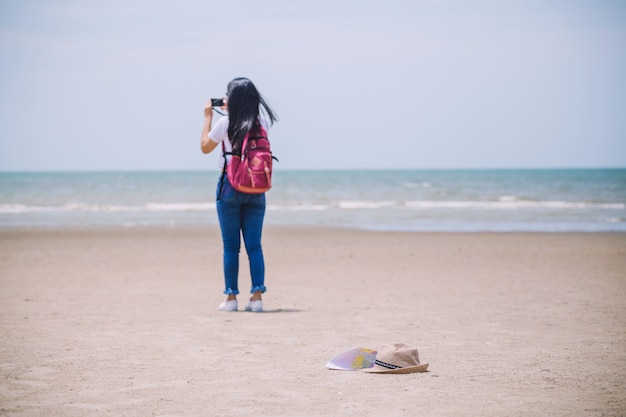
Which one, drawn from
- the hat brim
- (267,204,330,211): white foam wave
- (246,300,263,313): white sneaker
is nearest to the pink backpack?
(246,300,263,313): white sneaker

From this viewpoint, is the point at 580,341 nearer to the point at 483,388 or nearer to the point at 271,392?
the point at 483,388

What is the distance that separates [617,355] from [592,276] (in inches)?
188

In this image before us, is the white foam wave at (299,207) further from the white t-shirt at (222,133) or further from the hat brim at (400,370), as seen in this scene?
the hat brim at (400,370)

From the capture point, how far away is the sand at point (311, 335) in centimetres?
375

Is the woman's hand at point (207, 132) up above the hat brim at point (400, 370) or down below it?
above

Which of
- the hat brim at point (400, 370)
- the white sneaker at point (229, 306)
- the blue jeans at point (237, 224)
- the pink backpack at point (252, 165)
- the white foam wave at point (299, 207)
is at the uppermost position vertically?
the pink backpack at point (252, 165)

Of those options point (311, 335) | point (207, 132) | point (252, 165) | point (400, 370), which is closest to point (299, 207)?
point (207, 132)

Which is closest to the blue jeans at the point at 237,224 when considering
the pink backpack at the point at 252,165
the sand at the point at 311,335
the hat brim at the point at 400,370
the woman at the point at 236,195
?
the woman at the point at 236,195

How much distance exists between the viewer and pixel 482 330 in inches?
228

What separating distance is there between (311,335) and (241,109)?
204 centimetres

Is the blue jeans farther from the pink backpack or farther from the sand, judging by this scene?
the sand

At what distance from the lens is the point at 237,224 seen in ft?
21.7

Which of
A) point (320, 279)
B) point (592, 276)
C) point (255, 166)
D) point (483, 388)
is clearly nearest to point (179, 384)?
point (483, 388)

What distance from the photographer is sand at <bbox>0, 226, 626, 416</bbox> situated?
3.75 m
